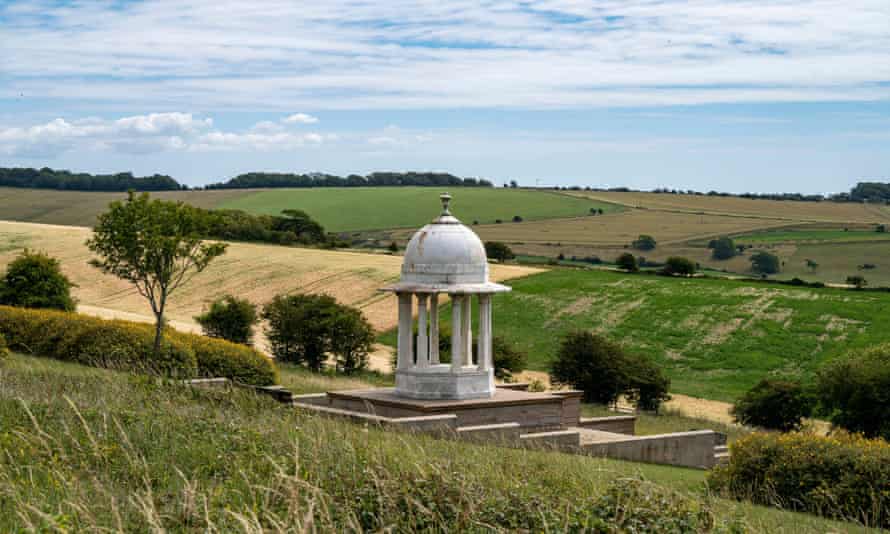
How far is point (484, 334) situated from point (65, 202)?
393 ft

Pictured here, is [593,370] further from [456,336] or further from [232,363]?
[456,336]

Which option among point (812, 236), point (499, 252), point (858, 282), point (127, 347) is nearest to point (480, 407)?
point (127, 347)

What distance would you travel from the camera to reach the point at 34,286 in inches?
1800

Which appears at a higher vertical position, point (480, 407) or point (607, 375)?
point (480, 407)

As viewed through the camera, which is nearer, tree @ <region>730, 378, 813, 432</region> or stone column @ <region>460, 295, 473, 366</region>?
stone column @ <region>460, 295, 473, 366</region>

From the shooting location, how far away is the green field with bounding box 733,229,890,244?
4311 inches

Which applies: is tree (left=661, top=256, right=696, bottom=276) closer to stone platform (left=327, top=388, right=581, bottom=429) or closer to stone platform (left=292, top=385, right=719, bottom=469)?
stone platform (left=292, top=385, right=719, bottom=469)

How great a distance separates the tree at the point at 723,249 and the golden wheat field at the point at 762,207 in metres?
24.7

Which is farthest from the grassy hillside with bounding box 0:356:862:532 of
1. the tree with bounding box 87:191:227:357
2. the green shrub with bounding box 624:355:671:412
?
the green shrub with bounding box 624:355:671:412

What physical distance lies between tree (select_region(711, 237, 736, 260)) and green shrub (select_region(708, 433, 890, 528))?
277ft

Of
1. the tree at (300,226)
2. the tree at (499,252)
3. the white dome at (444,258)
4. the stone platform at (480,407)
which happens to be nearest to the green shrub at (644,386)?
the stone platform at (480,407)

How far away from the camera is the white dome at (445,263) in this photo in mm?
27125

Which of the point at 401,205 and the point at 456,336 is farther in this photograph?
the point at 401,205

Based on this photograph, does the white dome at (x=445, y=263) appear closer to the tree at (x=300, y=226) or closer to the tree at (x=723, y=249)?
the tree at (x=723, y=249)
